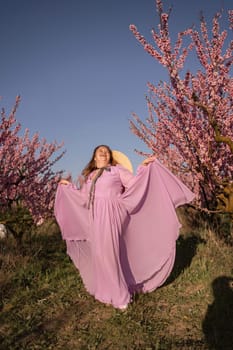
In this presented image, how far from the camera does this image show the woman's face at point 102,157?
492cm

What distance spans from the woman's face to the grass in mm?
1927

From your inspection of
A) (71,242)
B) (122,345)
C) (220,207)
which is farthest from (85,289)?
(220,207)

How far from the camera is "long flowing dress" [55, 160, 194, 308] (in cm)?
448

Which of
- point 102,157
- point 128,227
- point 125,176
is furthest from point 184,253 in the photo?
point 102,157

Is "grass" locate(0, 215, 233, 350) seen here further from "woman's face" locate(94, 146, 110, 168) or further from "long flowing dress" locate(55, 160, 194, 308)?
"woman's face" locate(94, 146, 110, 168)

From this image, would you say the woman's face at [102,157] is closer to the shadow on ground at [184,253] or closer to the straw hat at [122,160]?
the straw hat at [122,160]

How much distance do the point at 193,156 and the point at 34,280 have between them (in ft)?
11.1

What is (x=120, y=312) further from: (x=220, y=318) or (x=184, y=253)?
(x=184, y=253)

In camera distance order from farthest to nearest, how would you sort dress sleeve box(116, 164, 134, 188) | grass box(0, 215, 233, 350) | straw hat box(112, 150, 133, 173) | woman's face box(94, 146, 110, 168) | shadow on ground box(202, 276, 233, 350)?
straw hat box(112, 150, 133, 173) < woman's face box(94, 146, 110, 168) < dress sleeve box(116, 164, 134, 188) < grass box(0, 215, 233, 350) < shadow on ground box(202, 276, 233, 350)

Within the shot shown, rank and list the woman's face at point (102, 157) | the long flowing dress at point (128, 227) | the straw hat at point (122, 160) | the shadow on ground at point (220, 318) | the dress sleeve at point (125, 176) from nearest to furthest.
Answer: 1. the shadow on ground at point (220, 318)
2. the long flowing dress at point (128, 227)
3. the dress sleeve at point (125, 176)
4. the woman's face at point (102, 157)
5. the straw hat at point (122, 160)

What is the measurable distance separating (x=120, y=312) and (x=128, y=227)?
45.2 inches

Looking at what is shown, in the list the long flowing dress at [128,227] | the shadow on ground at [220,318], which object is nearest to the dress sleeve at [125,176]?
the long flowing dress at [128,227]

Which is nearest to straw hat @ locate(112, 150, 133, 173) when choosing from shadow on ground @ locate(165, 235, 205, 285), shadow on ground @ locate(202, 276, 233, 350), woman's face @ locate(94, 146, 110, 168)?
woman's face @ locate(94, 146, 110, 168)

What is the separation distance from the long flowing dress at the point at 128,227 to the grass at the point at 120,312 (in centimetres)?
30
